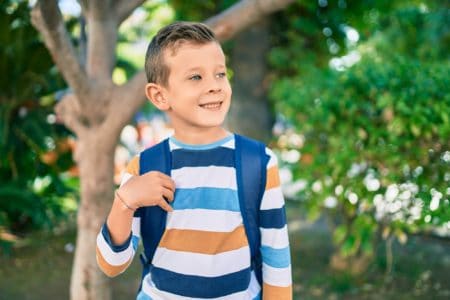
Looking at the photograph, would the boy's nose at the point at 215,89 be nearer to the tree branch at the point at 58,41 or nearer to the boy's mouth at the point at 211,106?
the boy's mouth at the point at 211,106

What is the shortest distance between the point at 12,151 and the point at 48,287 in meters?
1.64

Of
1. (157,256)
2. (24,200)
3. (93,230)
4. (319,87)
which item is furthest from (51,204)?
(157,256)

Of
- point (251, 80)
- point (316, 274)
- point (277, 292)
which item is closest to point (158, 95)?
point (277, 292)

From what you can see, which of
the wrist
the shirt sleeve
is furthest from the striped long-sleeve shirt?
the wrist

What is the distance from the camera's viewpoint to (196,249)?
1673mm

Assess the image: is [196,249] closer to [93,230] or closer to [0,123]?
[93,230]

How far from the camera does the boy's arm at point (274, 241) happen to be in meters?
1.71

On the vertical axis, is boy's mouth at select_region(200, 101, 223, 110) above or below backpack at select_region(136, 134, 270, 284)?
above

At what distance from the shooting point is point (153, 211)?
171 centimetres

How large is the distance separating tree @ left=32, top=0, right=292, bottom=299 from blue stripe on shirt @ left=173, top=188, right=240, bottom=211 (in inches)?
77.3

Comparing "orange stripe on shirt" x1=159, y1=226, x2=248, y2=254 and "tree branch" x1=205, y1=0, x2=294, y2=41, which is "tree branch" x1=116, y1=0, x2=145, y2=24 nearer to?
"tree branch" x1=205, y1=0, x2=294, y2=41

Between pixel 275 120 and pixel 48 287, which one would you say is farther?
pixel 275 120

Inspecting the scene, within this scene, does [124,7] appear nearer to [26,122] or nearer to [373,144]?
[373,144]

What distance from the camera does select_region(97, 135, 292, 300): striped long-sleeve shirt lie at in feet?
5.49
